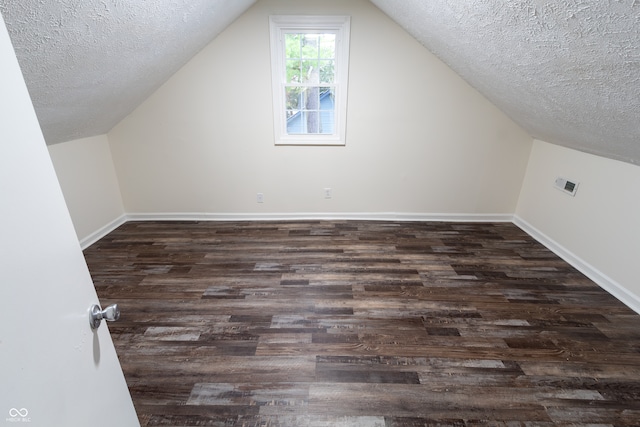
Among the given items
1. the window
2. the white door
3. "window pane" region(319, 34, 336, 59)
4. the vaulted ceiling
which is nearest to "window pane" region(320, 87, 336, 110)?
the window

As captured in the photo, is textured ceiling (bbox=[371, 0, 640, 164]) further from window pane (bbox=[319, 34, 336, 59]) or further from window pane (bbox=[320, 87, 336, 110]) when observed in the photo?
window pane (bbox=[320, 87, 336, 110])

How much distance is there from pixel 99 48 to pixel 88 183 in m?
1.78

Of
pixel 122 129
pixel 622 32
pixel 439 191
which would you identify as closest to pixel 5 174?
pixel 622 32

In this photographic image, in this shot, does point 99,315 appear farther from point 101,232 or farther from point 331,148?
point 101,232

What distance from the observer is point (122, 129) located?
3.14 metres

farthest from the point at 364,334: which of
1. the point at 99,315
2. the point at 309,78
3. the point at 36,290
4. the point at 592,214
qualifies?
the point at 309,78

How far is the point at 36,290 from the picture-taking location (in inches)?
22.3

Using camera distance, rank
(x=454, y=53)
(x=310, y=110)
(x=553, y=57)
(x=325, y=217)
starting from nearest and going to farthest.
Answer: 1. (x=553, y=57)
2. (x=454, y=53)
3. (x=310, y=110)
4. (x=325, y=217)

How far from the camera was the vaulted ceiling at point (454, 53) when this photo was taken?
1156 millimetres

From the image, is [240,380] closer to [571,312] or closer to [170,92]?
[571,312]

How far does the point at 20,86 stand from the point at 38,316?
1.44 ft

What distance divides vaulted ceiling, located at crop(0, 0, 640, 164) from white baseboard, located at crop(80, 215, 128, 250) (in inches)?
37.9

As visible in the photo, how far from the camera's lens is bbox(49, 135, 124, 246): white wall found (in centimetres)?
265

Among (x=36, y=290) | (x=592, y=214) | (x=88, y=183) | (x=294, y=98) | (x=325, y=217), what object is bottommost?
(x=325, y=217)
